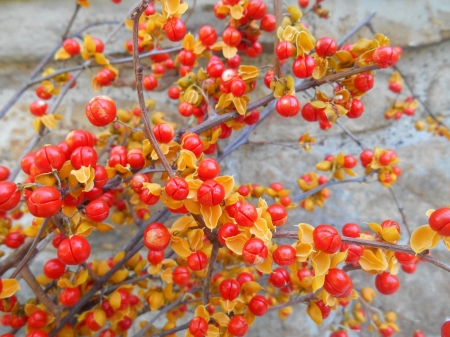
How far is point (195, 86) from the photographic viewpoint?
1.89 feet

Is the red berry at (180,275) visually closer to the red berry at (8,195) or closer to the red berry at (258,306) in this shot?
the red berry at (258,306)

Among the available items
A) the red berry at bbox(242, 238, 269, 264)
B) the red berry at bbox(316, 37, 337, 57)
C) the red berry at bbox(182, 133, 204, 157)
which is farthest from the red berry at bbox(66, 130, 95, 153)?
the red berry at bbox(316, 37, 337, 57)

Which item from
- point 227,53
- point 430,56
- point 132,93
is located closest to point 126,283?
point 227,53

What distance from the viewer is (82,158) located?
0.41 meters

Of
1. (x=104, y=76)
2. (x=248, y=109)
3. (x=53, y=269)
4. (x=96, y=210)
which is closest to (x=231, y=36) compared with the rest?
(x=248, y=109)

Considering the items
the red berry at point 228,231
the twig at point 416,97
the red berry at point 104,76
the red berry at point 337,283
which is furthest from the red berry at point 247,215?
the twig at point 416,97

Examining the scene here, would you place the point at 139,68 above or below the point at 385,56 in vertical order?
above

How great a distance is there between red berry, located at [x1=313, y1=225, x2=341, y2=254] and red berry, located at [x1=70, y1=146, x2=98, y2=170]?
284 millimetres

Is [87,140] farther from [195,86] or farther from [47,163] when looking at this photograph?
[195,86]

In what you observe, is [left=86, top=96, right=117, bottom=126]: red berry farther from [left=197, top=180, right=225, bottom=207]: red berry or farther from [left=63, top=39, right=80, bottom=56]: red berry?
[left=63, top=39, right=80, bottom=56]: red berry

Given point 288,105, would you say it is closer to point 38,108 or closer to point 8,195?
point 8,195

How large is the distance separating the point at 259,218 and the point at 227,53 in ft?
1.09

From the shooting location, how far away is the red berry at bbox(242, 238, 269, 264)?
390mm

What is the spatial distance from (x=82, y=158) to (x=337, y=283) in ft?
1.11
